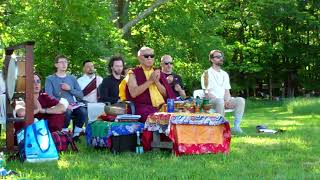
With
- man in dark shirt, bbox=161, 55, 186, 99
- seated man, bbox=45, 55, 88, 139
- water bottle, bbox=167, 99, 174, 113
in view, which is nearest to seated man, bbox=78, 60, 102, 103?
seated man, bbox=45, 55, 88, 139

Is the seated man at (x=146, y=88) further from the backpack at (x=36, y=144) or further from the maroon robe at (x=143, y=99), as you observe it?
the backpack at (x=36, y=144)

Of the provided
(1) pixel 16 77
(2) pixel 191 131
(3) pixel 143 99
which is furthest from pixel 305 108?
(1) pixel 16 77

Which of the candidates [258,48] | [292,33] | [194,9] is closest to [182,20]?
[194,9]

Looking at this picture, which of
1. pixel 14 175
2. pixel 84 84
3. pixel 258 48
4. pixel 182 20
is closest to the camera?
pixel 14 175

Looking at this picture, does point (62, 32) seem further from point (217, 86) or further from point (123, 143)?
point (123, 143)

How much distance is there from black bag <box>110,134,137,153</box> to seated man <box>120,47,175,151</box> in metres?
0.30

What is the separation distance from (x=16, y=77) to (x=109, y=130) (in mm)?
1231

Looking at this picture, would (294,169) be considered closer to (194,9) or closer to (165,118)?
(165,118)

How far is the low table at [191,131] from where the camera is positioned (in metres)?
6.21

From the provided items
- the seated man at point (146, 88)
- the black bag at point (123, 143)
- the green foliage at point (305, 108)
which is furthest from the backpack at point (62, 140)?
the green foliage at point (305, 108)

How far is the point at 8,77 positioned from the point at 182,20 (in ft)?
49.2

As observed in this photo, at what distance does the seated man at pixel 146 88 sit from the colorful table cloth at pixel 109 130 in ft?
0.62

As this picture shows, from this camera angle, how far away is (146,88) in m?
6.82

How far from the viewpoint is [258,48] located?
29.2 metres
